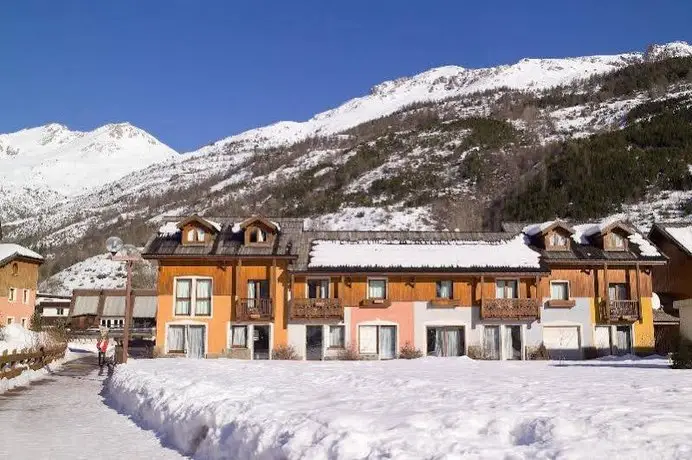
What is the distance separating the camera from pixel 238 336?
37156mm

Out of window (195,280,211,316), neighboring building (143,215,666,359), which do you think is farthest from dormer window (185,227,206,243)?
window (195,280,211,316)

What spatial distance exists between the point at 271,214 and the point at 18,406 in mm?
105733

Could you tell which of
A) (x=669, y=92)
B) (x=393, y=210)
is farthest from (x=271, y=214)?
(x=669, y=92)

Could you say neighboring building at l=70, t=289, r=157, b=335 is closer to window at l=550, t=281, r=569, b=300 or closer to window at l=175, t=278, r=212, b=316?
window at l=175, t=278, r=212, b=316

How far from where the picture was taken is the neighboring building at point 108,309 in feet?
213

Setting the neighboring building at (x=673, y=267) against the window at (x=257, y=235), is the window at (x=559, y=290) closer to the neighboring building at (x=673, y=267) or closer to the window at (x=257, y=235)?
the neighboring building at (x=673, y=267)

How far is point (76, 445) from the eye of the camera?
11.5m

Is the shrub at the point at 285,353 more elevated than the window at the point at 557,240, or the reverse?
the window at the point at 557,240

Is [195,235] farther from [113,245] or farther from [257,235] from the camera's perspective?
[113,245]

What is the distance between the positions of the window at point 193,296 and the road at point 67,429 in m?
17.1

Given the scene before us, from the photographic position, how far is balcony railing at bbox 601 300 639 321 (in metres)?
37.8

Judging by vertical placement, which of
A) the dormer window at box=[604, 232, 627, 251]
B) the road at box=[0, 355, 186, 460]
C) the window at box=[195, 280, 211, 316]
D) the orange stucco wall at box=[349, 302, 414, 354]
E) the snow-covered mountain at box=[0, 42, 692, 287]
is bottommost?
the road at box=[0, 355, 186, 460]

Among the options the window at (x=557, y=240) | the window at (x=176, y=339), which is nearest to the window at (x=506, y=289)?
the window at (x=557, y=240)

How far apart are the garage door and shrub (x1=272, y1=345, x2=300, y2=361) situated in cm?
1408
